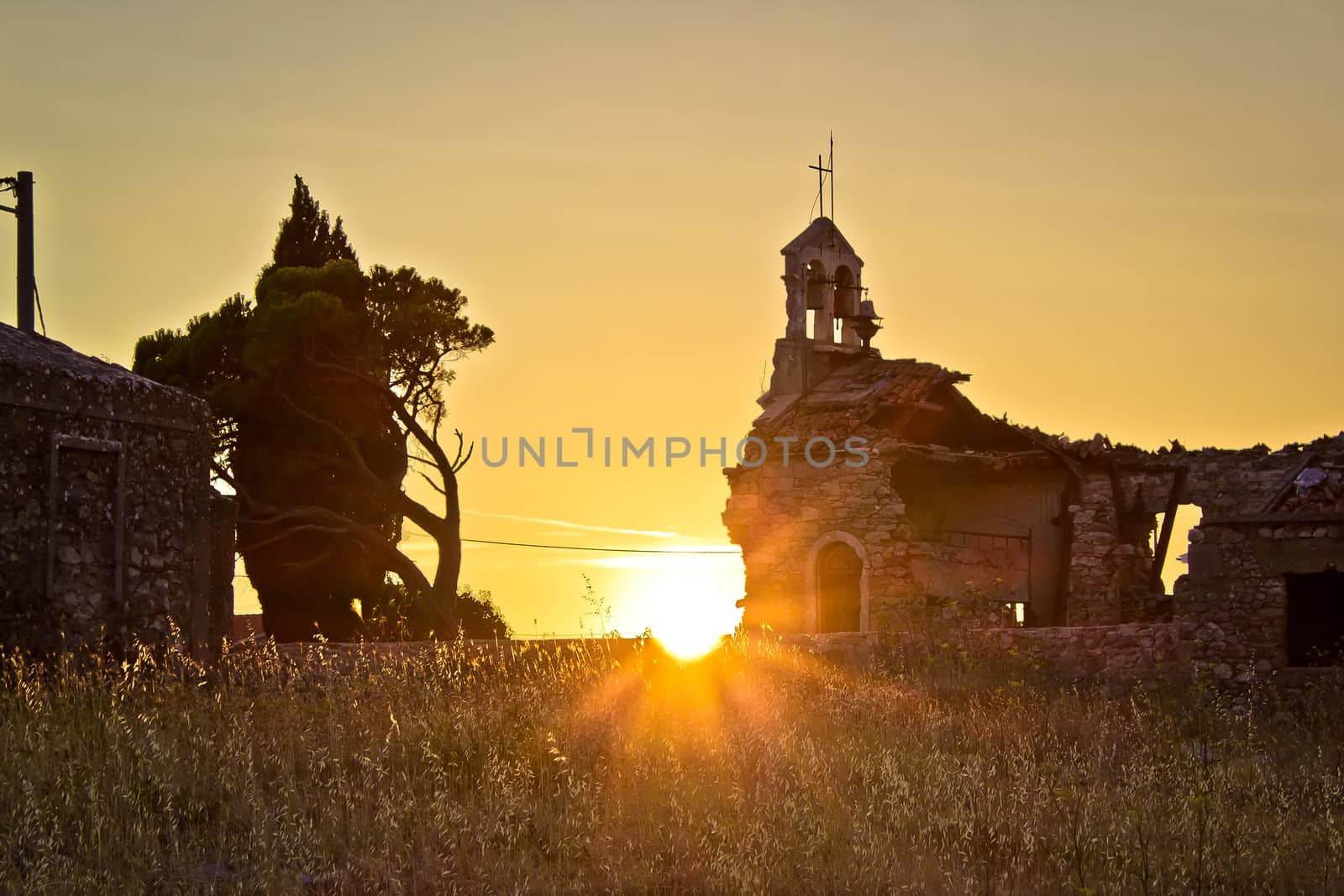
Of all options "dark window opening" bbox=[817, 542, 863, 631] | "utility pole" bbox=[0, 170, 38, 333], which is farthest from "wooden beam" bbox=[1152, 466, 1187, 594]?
"utility pole" bbox=[0, 170, 38, 333]

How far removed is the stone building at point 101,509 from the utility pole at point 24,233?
5641mm

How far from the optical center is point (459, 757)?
912cm

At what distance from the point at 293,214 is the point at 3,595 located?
1690 centimetres

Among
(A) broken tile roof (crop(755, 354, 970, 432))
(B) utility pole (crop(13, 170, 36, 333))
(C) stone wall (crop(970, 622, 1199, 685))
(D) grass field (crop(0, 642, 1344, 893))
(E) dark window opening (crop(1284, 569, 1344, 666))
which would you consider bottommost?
(D) grass field (crop(0, 642, 1344, 893))

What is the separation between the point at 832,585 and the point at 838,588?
0.33 feet

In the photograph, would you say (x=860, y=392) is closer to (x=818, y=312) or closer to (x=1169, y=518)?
(x=818, y=312)

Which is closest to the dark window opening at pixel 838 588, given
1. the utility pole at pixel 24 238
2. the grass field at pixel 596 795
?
the grass field at pixel 596 795

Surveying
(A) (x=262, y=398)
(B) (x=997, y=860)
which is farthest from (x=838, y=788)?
(A) (x=262, y=398)

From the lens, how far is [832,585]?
22469 millimetres

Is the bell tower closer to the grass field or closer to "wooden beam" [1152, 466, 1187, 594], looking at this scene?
"wooden beam" [1152, 466, 1187, 594]

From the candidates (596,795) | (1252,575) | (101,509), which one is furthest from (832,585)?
(596,795)

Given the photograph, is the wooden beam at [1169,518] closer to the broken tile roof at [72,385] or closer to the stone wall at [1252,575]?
the stone wall at [1252,575]

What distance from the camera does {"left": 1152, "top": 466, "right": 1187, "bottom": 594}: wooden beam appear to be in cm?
2491

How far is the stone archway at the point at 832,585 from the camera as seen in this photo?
2225 cm
